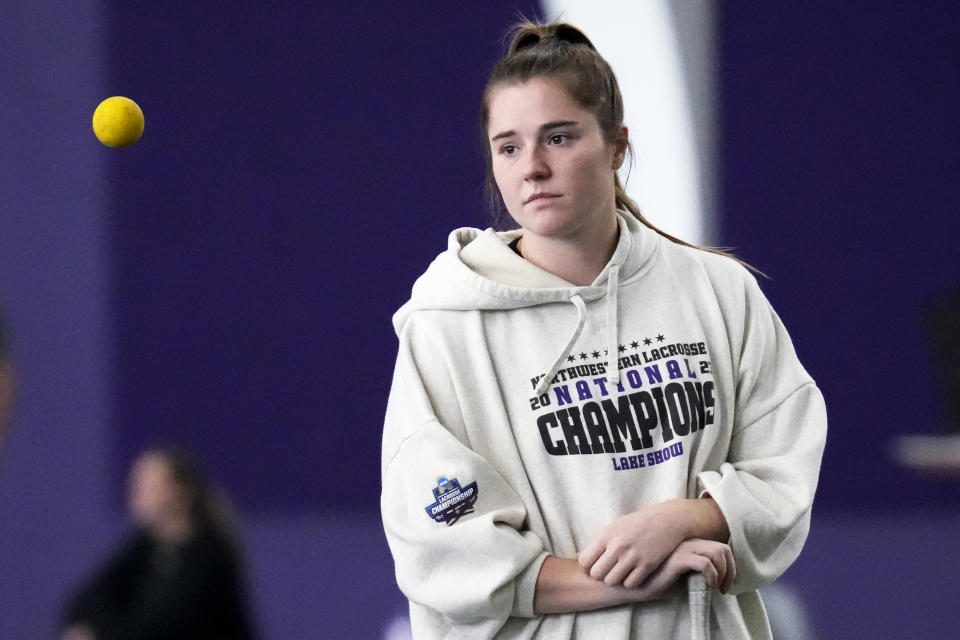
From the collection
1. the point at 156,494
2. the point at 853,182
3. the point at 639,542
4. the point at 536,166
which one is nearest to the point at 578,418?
the point at 639,542

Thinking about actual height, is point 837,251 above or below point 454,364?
below

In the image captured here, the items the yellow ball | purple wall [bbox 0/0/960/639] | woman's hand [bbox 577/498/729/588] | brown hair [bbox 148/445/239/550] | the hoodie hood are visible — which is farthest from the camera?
purple wall [bbox 0/0/960/639]

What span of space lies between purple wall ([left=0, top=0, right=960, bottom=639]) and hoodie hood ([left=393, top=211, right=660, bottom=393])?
214cm

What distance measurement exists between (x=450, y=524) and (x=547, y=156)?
1.21 feet

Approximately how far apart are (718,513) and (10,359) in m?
2.88

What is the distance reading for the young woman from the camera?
1142 mm

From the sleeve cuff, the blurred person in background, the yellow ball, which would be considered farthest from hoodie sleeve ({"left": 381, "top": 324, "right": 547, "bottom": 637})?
the blurred person in background

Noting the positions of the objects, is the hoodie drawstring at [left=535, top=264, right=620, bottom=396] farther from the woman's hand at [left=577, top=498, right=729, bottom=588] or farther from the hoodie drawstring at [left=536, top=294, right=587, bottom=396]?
the woman's hand at [left=577, top=498, right=729, bottom=588]

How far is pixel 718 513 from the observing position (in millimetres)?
1161

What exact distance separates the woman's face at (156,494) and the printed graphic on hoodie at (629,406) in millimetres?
2287

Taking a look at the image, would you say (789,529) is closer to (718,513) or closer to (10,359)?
(718,513)

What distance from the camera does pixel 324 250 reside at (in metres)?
3.46

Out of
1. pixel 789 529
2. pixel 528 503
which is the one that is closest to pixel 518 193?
pixel 528 503

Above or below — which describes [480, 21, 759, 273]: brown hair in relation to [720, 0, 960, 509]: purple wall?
above
